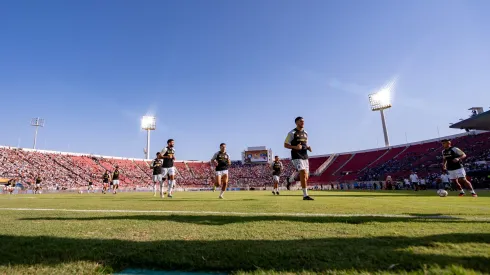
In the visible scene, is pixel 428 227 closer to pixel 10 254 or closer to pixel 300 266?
pixel 300 266

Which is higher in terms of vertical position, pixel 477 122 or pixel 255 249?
pixel 477 122

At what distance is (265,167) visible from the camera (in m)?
71.1

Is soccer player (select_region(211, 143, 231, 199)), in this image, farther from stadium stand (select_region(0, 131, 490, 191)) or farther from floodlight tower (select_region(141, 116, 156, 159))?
floodlight tower (select_region(141, 116, 156, 159))

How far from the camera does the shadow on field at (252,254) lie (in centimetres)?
179

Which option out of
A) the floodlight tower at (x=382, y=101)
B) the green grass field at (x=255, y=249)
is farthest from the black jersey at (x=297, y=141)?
the floodlight tower at (x=382, y=101)

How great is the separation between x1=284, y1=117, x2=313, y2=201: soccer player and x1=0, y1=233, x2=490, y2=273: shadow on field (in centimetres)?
537

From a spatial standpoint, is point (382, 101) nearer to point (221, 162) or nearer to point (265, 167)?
point (265, 167)

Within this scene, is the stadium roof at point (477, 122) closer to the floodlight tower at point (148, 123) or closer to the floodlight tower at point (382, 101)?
the floodlight tower at point (382, 101)

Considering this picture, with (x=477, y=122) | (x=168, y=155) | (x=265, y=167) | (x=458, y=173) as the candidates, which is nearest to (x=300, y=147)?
(x=168, y=155)

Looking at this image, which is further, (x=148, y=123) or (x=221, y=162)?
(x=148, y=123)

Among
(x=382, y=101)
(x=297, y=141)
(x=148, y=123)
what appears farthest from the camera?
(x=148, y=123)

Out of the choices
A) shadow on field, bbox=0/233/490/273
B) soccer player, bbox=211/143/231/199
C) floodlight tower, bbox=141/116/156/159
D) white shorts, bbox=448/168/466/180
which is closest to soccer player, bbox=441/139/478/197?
white shorts, bbox=448/168/466/180

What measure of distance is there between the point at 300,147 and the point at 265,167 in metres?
63.8

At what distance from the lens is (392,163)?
49.4 m
